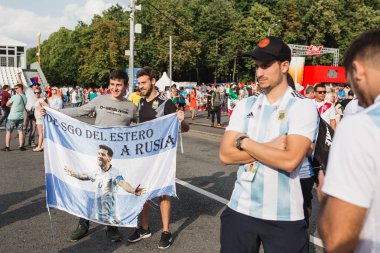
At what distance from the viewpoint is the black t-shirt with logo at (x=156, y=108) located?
5.08 meters

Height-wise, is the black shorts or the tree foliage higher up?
the tree foliage

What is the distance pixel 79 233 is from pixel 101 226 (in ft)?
1.90

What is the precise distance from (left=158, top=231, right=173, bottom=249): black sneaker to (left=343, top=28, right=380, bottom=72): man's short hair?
3650 millimetres

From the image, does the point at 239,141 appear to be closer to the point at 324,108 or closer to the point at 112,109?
the point at 112,109

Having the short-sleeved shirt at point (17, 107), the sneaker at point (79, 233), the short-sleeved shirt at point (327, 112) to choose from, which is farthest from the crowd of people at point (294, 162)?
the short-sleeved shirt at point (17, 107)

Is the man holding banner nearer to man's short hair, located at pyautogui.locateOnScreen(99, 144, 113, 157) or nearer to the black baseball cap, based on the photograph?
man's short hair, located at pyautogui.locateOnScreen(99, 144, 113, 157)

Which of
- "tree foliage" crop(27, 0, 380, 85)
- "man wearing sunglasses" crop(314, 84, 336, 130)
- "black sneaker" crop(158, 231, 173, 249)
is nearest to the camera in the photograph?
"black sneaker" crop(158, 231, 173, 249)

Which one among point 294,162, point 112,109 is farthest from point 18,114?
point 294,162

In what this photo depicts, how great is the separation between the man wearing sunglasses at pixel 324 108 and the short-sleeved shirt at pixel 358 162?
7.78m

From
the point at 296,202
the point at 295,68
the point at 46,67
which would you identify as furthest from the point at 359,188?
the point at 46,67

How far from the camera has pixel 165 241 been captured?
4.73m

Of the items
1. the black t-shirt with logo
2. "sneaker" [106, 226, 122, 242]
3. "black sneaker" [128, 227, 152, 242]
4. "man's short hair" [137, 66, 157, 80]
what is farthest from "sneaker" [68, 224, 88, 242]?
"man's short hair" [137, 66, 157, 80]

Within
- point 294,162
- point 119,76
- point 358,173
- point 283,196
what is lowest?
point 283,196

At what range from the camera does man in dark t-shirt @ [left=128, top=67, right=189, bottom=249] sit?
16.1 feet
